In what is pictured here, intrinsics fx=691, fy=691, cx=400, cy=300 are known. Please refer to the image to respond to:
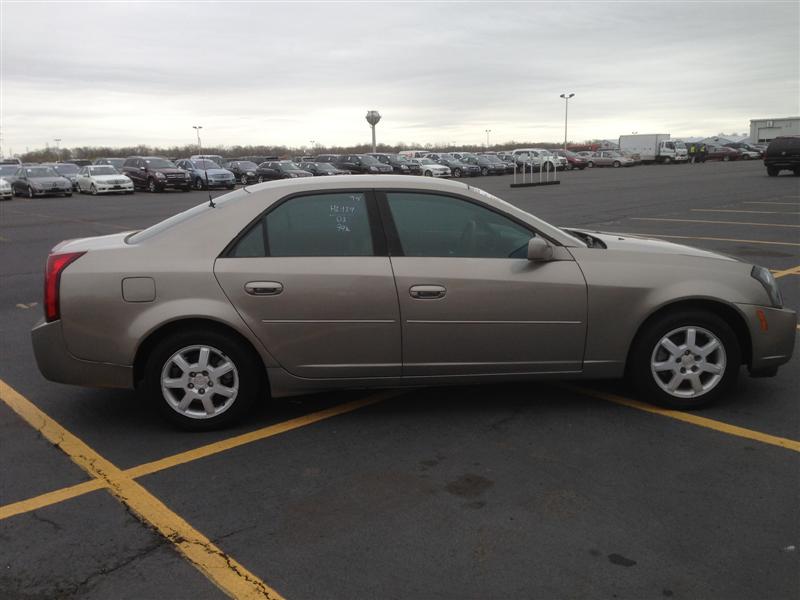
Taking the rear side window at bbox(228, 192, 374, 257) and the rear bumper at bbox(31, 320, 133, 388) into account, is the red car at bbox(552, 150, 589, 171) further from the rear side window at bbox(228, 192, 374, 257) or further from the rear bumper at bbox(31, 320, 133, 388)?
the rear bumper at bbox(31, 320, 133, 388)

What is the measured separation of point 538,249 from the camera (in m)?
4.25

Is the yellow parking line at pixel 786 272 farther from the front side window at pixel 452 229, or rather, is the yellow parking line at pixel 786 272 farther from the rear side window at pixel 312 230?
the rear side window at pixel 312 230

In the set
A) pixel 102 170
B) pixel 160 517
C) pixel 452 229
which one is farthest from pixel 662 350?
pixel 102 170

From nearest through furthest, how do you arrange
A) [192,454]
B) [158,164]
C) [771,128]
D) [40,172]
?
[192,454] → [40,172] → [158,164] → [771,128]

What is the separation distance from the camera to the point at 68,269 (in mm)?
4199

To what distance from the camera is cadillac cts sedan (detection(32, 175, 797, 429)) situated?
4160 mm

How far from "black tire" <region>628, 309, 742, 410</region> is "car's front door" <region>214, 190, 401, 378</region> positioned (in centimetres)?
157

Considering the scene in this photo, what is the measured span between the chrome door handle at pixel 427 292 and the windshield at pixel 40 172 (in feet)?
109

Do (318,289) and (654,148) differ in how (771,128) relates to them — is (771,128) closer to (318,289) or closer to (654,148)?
(654,148)

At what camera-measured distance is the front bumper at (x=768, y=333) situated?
14.6 ft

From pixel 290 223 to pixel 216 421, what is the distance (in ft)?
4.31

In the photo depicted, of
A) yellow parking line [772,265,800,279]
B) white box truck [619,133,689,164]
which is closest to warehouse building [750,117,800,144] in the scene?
white box truck [619,133,689,164]

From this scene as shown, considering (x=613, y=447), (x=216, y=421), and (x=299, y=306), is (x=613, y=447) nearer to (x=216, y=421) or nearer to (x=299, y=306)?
(x=299, y=306)

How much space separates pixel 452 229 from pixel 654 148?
61.4 metres
